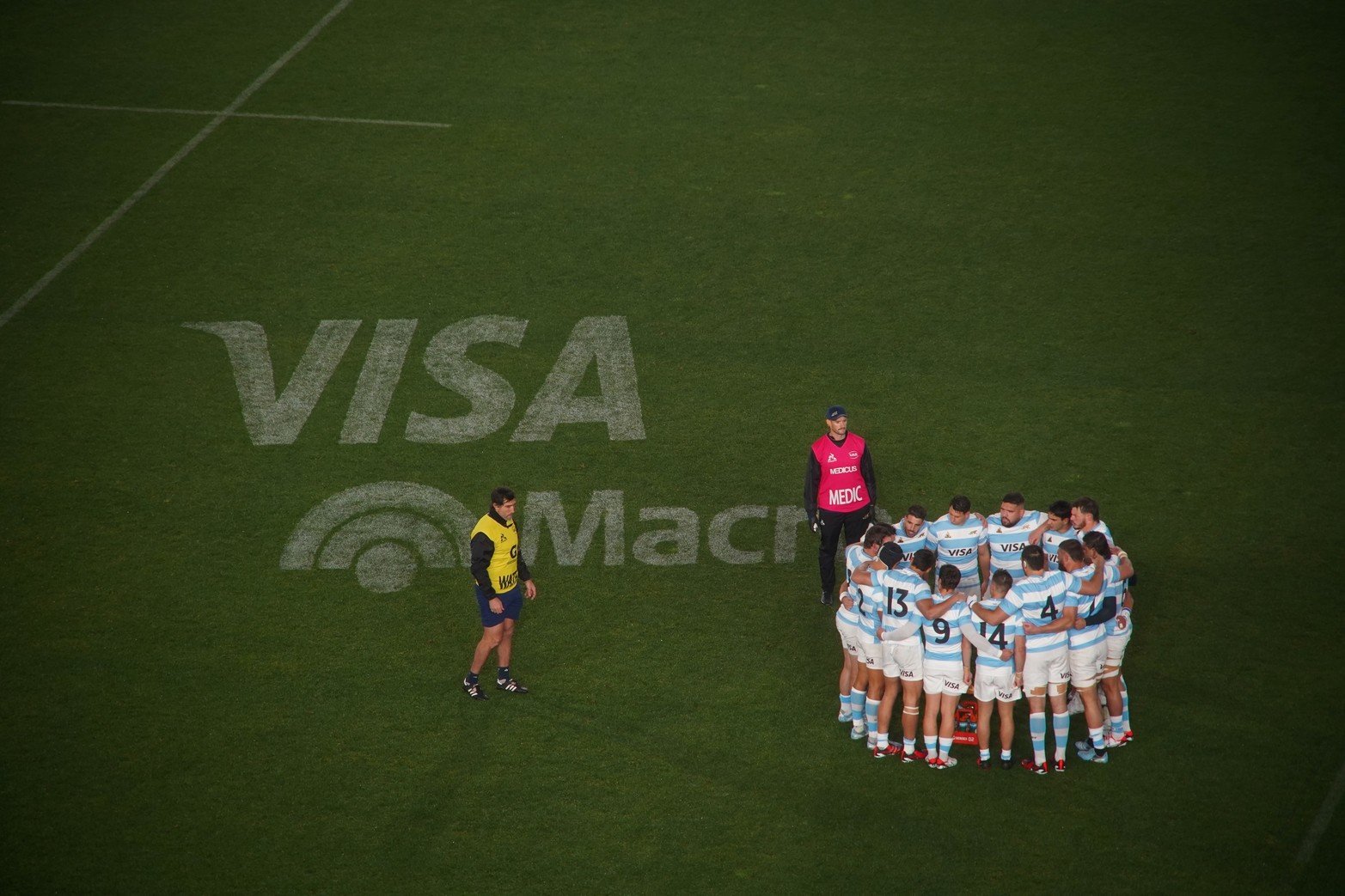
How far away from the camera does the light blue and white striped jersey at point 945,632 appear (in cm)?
941

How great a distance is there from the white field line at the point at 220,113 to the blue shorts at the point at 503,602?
28.6 feet

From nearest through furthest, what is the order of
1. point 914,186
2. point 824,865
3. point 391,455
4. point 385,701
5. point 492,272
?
1. point 824,865
2. point 385,701
3. point 391,455
4. point 492,272
5. point 914,186

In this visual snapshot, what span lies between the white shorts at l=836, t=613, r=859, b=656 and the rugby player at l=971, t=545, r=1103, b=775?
0.89 meters

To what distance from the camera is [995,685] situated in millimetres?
9578

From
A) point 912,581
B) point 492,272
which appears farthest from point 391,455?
point 912,581

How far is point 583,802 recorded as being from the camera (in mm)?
9734

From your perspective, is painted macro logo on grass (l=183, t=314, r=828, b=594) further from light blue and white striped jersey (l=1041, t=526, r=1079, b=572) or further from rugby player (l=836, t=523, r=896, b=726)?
light blue and white striped jersey (l=1041, t=526, r=1079, b=572)

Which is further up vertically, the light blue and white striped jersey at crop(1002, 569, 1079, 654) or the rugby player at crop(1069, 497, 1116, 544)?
the rugby player at crop(1069, 497, 1116, 544)

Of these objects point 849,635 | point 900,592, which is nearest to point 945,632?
point 900,592

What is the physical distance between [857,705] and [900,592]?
127 cm

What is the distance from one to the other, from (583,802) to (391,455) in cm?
457

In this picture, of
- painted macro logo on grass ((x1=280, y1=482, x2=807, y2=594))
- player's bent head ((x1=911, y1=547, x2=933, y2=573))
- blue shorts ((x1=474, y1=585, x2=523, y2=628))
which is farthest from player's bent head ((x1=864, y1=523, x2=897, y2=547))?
blue shorts ((x1=474, y1=585, x2=523, y2=628))

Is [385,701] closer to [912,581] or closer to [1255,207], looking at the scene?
[912,581]

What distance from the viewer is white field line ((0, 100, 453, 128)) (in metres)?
16.9
